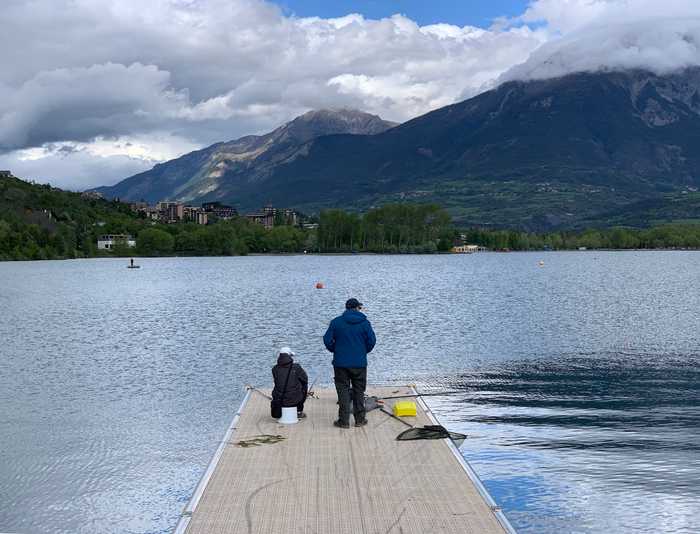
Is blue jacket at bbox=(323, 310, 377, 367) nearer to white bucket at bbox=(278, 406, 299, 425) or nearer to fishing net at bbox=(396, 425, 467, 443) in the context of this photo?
white bucket at bbox=(278, 406, 299, 425)

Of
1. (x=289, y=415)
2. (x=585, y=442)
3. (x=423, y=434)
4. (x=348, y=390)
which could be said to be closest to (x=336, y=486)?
(x=423, y=434)

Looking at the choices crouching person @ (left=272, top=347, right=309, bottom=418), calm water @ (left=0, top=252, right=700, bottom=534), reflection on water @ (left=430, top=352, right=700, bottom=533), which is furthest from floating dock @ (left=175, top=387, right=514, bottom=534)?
reflection on water @ (left=430, top=352, right=700, bottom=533)

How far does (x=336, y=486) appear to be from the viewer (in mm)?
15156

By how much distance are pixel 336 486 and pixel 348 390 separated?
5.20 meters

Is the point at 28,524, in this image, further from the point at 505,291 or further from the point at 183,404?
the point at 505,291

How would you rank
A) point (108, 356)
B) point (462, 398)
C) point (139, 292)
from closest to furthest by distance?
point (462, 398)
point (108, 356)
point (139, 292)

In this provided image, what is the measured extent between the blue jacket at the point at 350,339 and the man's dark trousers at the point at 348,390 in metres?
0.22

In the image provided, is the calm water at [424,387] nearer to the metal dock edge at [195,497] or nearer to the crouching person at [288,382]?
the metal dock edge at [195,497]

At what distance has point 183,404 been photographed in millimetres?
30516

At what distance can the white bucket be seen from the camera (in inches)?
817

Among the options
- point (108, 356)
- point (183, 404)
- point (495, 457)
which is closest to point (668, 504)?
point (495, 457)

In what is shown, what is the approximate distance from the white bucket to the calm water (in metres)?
2.74

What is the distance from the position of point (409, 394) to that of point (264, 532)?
1280 centimetres

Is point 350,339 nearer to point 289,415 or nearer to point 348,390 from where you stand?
point 348,390
